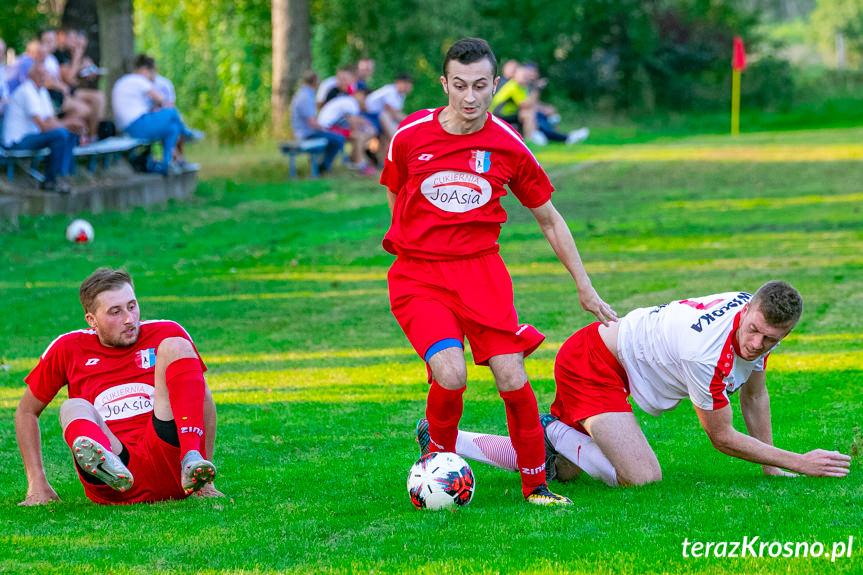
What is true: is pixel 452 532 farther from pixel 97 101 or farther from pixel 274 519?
pixel 97 101

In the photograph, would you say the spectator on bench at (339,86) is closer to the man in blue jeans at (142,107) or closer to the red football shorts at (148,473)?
the man in blue jeans at (142,107)

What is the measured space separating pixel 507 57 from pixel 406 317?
3695 cm

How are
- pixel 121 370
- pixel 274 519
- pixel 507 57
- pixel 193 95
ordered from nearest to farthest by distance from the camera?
pixel 274 519 < pixel 121 370 < pixel 193 95 < pixel 507 57

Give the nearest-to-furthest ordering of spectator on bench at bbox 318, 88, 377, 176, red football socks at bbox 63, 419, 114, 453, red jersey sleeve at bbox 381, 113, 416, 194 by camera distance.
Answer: red football socks at bbox 63, 419, 114, 453, red jersey sleeve at bbox 381, 113, 416, 194, spectator on bench at bbox 318, 88, 377, 176

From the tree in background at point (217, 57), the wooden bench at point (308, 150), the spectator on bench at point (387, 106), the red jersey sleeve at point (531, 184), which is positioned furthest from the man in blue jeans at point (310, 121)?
the red jersey sleeve at point (531, 184)

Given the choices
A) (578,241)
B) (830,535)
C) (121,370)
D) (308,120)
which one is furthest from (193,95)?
(830,535)

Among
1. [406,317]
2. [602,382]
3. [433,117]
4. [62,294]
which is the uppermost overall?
[433,117]

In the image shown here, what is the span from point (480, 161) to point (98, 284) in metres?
2.14

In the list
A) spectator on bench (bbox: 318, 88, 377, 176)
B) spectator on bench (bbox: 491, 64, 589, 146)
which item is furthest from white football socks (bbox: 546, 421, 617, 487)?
spectator on bench (bbox: 491, 64, 589, 146)

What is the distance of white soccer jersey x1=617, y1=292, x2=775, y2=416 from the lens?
5.88 m

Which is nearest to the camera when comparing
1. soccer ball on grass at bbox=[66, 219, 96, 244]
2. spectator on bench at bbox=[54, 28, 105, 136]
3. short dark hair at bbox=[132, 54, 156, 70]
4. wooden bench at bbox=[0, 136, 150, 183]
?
soccer ball on grass at bbox=[66, 219, 96, 244]

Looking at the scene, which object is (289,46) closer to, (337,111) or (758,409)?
(337,111)

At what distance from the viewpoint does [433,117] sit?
604 centimetres

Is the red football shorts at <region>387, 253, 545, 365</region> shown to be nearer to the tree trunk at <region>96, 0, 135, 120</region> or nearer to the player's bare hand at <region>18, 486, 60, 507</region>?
the player's bare hand at <region>18, 486, 60, 507</region>
